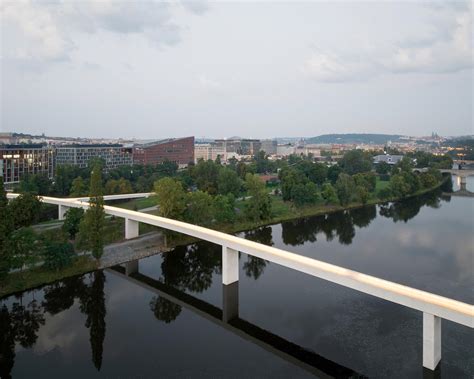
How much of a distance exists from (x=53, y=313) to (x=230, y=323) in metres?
6.15

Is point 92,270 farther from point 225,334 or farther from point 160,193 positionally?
point 225,334

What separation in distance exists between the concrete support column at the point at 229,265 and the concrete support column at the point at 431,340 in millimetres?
7056

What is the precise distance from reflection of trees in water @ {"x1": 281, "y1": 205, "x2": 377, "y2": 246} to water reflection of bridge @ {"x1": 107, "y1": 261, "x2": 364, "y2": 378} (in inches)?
346

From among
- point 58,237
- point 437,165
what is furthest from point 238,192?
point 437,165

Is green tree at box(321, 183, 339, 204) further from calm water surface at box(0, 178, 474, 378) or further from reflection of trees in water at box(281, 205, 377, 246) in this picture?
calm water surface at box(0, 178, 474, 378)

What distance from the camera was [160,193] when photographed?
20.6 meters

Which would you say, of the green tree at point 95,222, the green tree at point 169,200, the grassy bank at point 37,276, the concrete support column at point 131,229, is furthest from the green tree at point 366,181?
the grassy bank at point 37,276

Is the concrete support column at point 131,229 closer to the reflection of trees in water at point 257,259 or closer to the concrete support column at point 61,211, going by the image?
the reflection of trees in water at point 257,259

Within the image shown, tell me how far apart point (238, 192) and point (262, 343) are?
21.7 m

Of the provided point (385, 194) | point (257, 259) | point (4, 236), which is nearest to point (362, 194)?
point (385, 194)

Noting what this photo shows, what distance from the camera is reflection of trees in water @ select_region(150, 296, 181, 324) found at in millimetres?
12617

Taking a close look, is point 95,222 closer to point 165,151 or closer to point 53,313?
point 53,313

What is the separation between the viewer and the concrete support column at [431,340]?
28.9 feet

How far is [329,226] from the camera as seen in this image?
25891 millimetres
